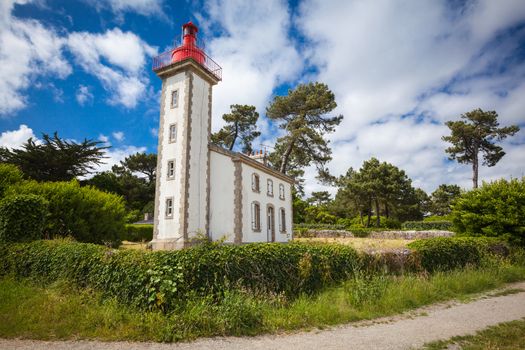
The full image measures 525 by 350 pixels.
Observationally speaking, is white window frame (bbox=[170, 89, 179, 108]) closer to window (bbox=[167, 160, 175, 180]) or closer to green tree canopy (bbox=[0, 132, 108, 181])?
window (bbox=[167, 160, 175, 180])

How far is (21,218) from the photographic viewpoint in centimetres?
845

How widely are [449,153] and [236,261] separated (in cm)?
4345

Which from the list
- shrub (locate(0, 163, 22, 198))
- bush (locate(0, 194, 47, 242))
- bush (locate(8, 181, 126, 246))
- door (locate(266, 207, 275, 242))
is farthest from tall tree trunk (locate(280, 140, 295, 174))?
bush (locate(0, 194, 47, 242))

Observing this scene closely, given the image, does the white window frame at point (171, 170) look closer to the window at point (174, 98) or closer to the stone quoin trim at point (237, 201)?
the window at point (174, 98)

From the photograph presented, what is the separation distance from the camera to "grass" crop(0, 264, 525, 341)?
486 cm

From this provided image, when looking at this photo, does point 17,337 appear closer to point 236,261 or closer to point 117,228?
point 236,261

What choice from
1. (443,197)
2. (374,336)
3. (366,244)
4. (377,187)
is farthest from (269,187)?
(443,197)

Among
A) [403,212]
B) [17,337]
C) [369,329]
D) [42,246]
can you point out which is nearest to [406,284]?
[369,329]

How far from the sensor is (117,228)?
16.1m

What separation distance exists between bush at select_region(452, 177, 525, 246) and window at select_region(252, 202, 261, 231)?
40.7ft

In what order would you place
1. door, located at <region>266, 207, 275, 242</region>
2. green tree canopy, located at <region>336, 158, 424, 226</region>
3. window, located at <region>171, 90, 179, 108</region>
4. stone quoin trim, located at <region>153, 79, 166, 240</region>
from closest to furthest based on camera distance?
stone quoin trim, located at <region>153, 79, 166, 240</region>, window, located at <region>171, 90, 179, 108</region>, door, located at <region>266, 207, 275, 242</region>, green tree canopy, located at <region>336, 158, 424, 226</region>

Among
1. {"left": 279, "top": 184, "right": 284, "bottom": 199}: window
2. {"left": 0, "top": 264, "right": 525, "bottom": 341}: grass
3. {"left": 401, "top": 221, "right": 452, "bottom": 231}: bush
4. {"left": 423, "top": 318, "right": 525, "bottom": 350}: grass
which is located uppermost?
{"left": 279, "top": 184, "right": 284, "bottom": 199}: window

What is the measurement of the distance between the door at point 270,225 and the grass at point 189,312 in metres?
16.3

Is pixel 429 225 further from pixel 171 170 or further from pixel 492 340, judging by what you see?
pixel 492 340
